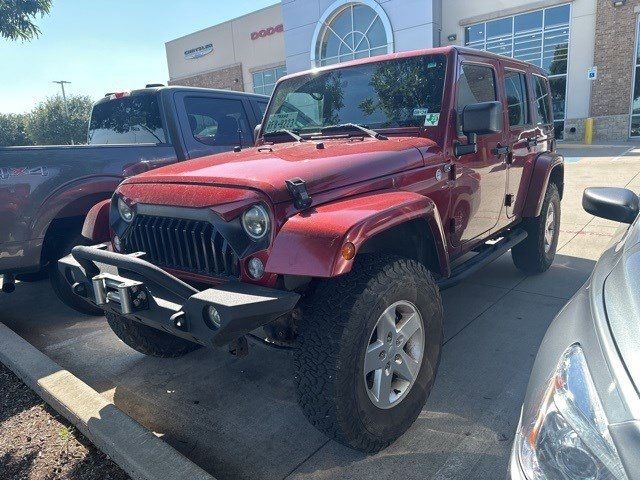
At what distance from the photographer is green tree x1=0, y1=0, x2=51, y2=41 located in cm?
870

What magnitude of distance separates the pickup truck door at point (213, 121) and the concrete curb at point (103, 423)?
2511 mm

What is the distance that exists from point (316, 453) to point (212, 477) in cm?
53

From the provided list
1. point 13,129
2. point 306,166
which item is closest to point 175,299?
point 306,166

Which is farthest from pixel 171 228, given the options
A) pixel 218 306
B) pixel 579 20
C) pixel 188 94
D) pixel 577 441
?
pixel 579 20

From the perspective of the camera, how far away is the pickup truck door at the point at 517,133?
156 inches

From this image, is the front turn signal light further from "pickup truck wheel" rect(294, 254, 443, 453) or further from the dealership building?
the dealership building

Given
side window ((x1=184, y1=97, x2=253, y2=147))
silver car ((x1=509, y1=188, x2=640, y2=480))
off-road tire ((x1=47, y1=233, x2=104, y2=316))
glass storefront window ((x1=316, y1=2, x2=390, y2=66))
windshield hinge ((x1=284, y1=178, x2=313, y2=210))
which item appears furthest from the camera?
glass storefront window ((x1=316, y1=2, x2=390, y2=66))

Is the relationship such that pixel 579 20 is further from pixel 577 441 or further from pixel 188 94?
pixel 577 441

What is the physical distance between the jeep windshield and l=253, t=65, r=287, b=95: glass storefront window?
26347 mm

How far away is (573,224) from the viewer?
267 inches

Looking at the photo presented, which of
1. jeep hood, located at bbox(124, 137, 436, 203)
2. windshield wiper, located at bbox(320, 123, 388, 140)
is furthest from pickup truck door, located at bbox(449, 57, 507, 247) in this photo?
windshield wiper, located at bbox(320, 123, 388, 140)

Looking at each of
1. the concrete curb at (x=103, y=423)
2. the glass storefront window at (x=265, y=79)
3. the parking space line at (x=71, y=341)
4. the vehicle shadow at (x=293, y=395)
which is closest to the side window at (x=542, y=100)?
the vehicle shadow at (x=293, y=395)

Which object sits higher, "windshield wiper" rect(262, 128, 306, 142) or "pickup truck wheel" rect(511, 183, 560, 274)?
"windshield wiper" rect(262, 128, 306, 142)

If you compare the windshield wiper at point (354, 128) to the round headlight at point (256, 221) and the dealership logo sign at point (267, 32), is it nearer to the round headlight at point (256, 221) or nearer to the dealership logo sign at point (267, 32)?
the round headlight at point (256, 221)
